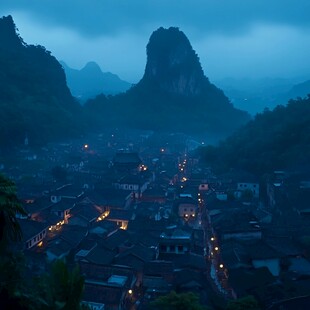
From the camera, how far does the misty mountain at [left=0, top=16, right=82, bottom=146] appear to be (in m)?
40.3

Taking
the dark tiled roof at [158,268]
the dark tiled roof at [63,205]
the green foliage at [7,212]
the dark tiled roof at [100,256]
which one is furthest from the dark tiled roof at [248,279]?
the dark tiled roof at [63,205]

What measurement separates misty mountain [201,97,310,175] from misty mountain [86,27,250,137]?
2360cm

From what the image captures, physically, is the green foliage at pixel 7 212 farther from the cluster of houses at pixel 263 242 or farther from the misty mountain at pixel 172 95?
the misty mountain at pixel 172 95

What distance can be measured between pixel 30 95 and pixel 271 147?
3106 cm

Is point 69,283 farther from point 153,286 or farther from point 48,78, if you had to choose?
point 48,78

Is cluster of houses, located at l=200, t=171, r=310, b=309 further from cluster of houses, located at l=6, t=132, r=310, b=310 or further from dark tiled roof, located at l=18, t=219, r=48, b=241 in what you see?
dark tiled roof, located at l=18, t=219, r=48, b=241

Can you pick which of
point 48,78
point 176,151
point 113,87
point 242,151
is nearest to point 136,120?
point 48,78

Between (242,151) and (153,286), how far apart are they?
22.8 m

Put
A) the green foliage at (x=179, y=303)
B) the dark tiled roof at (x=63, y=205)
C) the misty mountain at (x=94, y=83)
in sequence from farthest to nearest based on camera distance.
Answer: the misty mountain at (x=94, y=83) < the dark tiled roof at (x=63, y=205) < the green foliage at (x=179, y=303)

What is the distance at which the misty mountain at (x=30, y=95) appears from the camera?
40350 mm

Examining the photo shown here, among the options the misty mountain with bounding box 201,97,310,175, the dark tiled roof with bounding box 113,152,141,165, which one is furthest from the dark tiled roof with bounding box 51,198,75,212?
the misty mountain with bounding box 201,97,310,175

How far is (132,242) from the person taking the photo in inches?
645

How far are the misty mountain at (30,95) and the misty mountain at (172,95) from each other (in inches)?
371

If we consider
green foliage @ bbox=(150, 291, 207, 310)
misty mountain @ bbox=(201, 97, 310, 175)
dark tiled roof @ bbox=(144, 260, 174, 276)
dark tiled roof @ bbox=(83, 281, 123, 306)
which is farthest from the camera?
misty mountain @ bbox=(201, 97, 310, 175)
